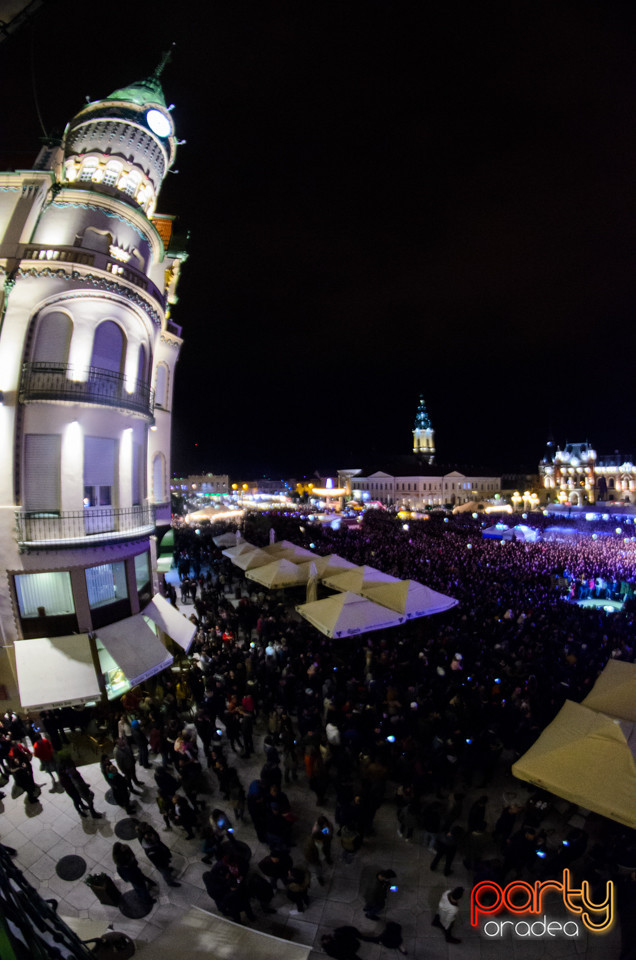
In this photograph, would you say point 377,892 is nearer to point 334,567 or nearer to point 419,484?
point 334,567

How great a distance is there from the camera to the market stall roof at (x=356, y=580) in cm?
1567

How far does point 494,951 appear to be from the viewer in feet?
17.8

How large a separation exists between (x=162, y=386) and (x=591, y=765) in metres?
18.5

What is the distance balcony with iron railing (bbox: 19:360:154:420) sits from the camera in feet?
36.5

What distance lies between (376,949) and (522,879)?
2352 mm

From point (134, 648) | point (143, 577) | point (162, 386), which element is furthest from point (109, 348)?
point (134, 648)

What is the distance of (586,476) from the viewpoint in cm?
11100

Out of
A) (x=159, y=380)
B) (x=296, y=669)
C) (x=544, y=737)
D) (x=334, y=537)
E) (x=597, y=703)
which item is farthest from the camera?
(x=334, y=537)

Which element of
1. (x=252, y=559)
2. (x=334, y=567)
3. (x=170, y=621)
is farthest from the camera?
(x=252, y=559)

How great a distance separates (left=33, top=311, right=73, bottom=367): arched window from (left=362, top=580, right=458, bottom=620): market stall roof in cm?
1129

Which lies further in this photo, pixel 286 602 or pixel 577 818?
pixel 286 602

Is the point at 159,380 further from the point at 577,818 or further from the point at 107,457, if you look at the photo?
the point at 577,818

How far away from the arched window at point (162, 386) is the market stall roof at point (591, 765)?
56.4 ft

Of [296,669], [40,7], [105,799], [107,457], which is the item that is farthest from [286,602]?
[40,7]
